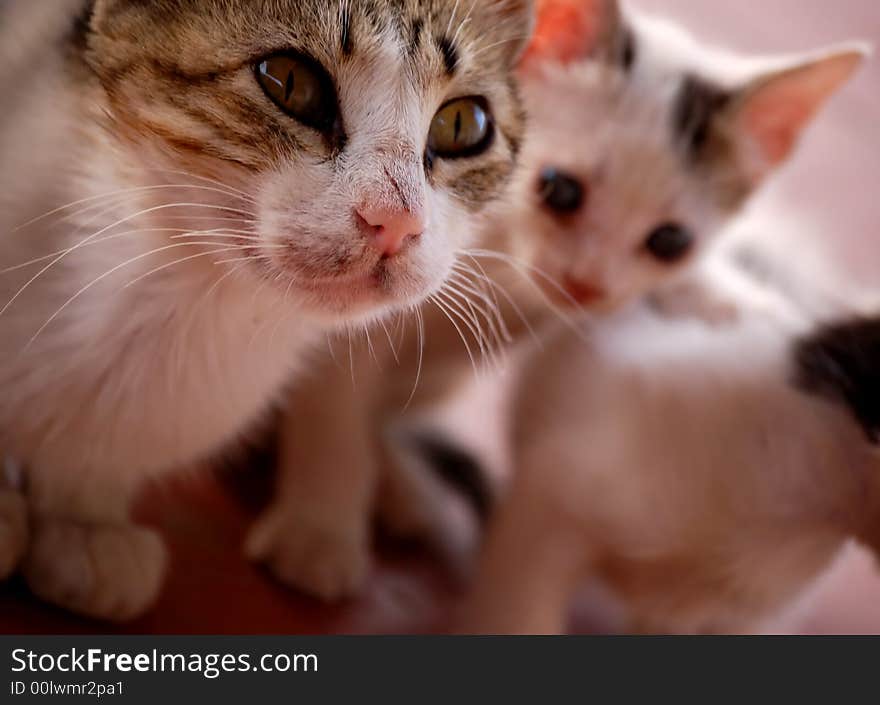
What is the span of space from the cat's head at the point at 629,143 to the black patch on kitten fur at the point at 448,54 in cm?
30

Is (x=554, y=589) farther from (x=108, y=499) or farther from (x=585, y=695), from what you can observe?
(x=108, y=499)

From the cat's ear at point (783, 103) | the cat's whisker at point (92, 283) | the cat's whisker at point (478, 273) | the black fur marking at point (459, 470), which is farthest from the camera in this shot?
the black fur marking at point (459, 470)

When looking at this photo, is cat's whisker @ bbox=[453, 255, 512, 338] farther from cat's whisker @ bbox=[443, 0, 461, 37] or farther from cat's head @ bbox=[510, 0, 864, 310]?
cat's whisker @ bbox=[443, 0, 461, 37]

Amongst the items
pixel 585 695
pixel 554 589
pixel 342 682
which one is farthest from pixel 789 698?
pixel 342 682

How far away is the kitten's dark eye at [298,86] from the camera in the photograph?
2.35 feet

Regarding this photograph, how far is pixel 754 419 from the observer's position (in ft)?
3.57

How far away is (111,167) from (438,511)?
0.71m

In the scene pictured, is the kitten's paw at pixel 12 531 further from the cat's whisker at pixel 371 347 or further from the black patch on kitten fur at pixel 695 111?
the black patch on kitten fur at pixel 695 111


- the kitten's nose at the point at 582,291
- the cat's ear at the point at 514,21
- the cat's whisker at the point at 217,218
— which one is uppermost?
the cat's ear at the point at 514,21

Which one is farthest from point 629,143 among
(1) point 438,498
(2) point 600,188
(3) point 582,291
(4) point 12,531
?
(4) point 12,531

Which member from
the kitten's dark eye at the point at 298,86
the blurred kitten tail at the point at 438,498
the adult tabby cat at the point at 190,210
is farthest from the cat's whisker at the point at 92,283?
the blurred kitten tail at the point at 438,498

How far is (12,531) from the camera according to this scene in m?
0.88

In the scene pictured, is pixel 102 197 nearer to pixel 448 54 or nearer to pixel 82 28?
pixel 82 28

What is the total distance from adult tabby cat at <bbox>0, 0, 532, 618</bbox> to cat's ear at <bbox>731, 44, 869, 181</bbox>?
40cm
